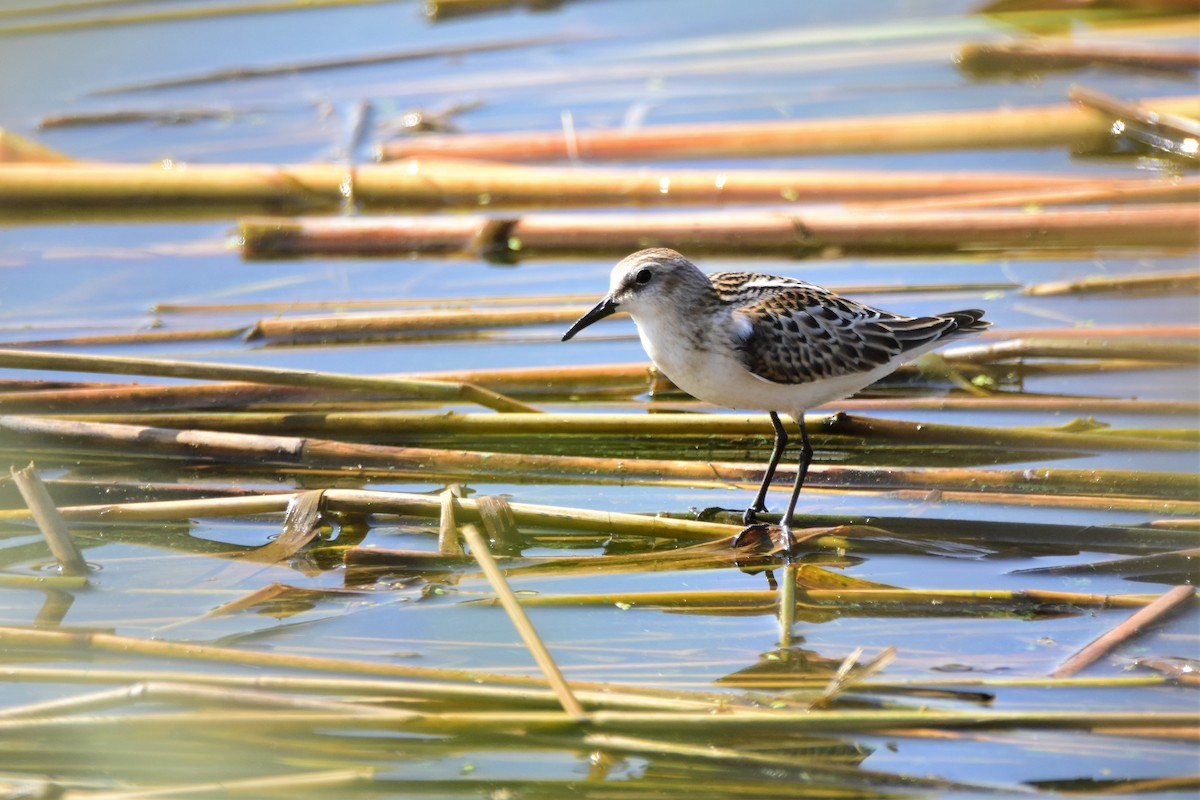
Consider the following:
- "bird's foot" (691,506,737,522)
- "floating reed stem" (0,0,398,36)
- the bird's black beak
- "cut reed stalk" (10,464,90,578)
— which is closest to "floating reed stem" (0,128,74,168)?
"floating reed stem" (0,0,398,36)

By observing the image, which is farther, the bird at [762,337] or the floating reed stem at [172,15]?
the floating reed stem at [172,15]

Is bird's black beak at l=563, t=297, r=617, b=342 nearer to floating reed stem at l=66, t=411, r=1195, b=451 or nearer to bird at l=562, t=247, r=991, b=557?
bird at l=562, t=247, r=991, b=557

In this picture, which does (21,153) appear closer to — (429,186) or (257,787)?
(429,186)

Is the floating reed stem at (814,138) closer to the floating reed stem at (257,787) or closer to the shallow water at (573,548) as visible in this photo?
the shallow water at (573,548)

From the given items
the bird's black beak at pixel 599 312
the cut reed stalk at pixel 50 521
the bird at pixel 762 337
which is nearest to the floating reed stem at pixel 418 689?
the cut reed stalk at pixel 50 521

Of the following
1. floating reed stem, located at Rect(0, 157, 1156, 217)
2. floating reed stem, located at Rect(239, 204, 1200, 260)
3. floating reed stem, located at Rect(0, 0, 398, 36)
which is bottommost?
floating reed stem, located at Rect(239, 204, 1200, 260)

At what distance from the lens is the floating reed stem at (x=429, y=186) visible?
9367 mm

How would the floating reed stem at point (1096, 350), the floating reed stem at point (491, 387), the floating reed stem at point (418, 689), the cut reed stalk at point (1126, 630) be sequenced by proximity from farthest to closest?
the floating reed stem at point (1096, 350) < the floating reed stem at point (491, 387) < the cut reed stalk at point (1126, 630) < the floating reed stem at point (418, 689)

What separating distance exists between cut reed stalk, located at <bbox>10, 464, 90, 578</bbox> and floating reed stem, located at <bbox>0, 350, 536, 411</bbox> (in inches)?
36.4

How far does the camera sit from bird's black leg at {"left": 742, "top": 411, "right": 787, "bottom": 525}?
5.95 meters

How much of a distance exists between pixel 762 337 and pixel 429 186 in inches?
186

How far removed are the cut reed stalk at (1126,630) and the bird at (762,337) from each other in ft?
4.45

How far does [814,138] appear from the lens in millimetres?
10414

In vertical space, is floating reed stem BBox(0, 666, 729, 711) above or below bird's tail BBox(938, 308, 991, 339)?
below
